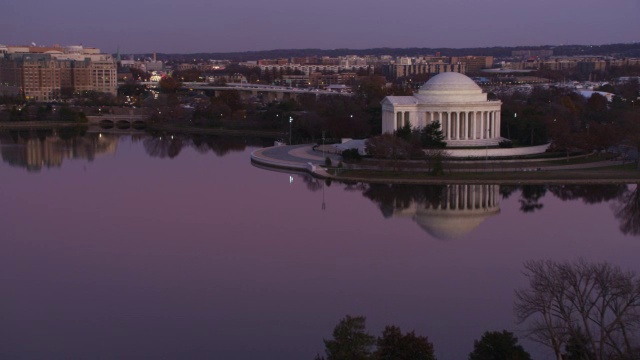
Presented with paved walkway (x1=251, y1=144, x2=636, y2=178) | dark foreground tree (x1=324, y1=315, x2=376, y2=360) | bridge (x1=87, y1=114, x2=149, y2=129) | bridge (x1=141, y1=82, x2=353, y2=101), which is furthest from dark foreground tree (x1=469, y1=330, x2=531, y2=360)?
bridge (x1=141, y1=82, x2=353, y2=101)

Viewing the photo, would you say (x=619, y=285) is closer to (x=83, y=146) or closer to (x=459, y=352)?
(x=459, y=352)

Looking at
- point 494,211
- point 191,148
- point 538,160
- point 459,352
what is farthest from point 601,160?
point 459,352

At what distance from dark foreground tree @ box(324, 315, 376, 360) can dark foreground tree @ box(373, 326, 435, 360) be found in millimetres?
111

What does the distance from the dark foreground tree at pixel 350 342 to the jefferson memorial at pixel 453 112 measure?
14681 mm

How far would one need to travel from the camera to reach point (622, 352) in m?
6.82

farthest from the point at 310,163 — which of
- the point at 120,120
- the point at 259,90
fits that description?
the point at 259,90

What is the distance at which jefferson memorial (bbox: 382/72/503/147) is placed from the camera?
21734mm

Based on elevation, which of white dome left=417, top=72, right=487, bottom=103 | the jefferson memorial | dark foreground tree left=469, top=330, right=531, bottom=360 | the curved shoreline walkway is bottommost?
the curved shoreline walkway

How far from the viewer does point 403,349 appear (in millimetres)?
7102

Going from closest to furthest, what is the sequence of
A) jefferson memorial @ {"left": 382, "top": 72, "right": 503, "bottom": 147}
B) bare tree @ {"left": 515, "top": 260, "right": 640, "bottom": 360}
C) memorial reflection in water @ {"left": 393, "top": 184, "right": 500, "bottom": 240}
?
bare tree @ {"left": 515, "top": 260, "right": 640, "bottom": 360} → memorial reflection in water @ {"left": 393, "top": 184, "right": 500, "bottom": 240} → jefferson memorial @ {"left": 382, "top": 72, "right": 503, "bottom": 147}

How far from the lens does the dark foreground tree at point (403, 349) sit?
7.06 m

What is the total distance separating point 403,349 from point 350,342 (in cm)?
41

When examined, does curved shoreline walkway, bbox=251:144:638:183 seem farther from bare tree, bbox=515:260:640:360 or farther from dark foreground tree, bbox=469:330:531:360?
dark foreground tree, bbox=469:330:531:360

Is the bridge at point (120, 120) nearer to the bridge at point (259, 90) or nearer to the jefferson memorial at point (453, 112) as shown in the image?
the bridge at point (259, 90)
